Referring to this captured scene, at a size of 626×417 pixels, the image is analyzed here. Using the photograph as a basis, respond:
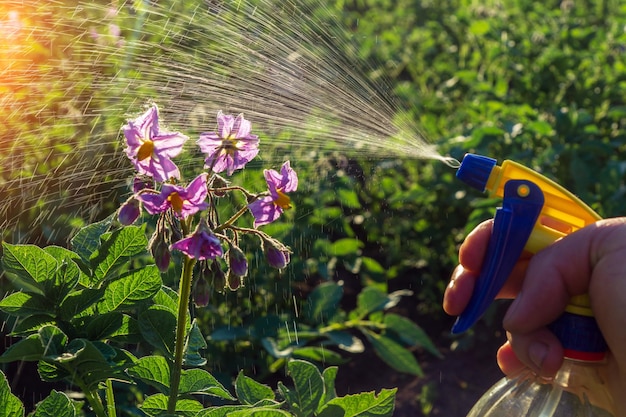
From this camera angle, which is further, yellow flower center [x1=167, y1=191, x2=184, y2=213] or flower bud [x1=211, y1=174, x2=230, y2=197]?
flower bud [x1=211, y1=174, x2=230, y2=197]

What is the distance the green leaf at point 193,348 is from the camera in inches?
58.7

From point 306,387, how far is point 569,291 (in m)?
0.46

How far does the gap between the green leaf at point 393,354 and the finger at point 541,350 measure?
1.39m

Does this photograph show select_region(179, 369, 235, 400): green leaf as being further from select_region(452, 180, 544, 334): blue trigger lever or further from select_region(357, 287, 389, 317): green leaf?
select_region(357, 287, 389, 317): green leaf

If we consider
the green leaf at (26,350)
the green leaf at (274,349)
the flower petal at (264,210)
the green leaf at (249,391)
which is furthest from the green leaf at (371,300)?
the green leaf at (26,350)

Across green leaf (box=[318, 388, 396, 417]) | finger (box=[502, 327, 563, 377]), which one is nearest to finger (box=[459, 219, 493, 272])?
finger (box=[502, 327, 563, 377])

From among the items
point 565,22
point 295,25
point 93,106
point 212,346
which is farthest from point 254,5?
point 565,22

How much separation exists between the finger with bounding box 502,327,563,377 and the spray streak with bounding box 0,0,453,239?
93cm

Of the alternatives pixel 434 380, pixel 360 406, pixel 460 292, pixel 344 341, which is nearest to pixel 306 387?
pixel 360 406

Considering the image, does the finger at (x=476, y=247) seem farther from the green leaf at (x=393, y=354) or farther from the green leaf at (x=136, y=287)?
the green leaf at (x=393, y=354)

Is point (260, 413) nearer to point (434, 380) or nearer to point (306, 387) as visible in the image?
point (306, 387)

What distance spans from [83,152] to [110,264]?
1.45m

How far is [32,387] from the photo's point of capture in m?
2.85

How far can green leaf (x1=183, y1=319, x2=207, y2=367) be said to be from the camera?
4.90 ft
